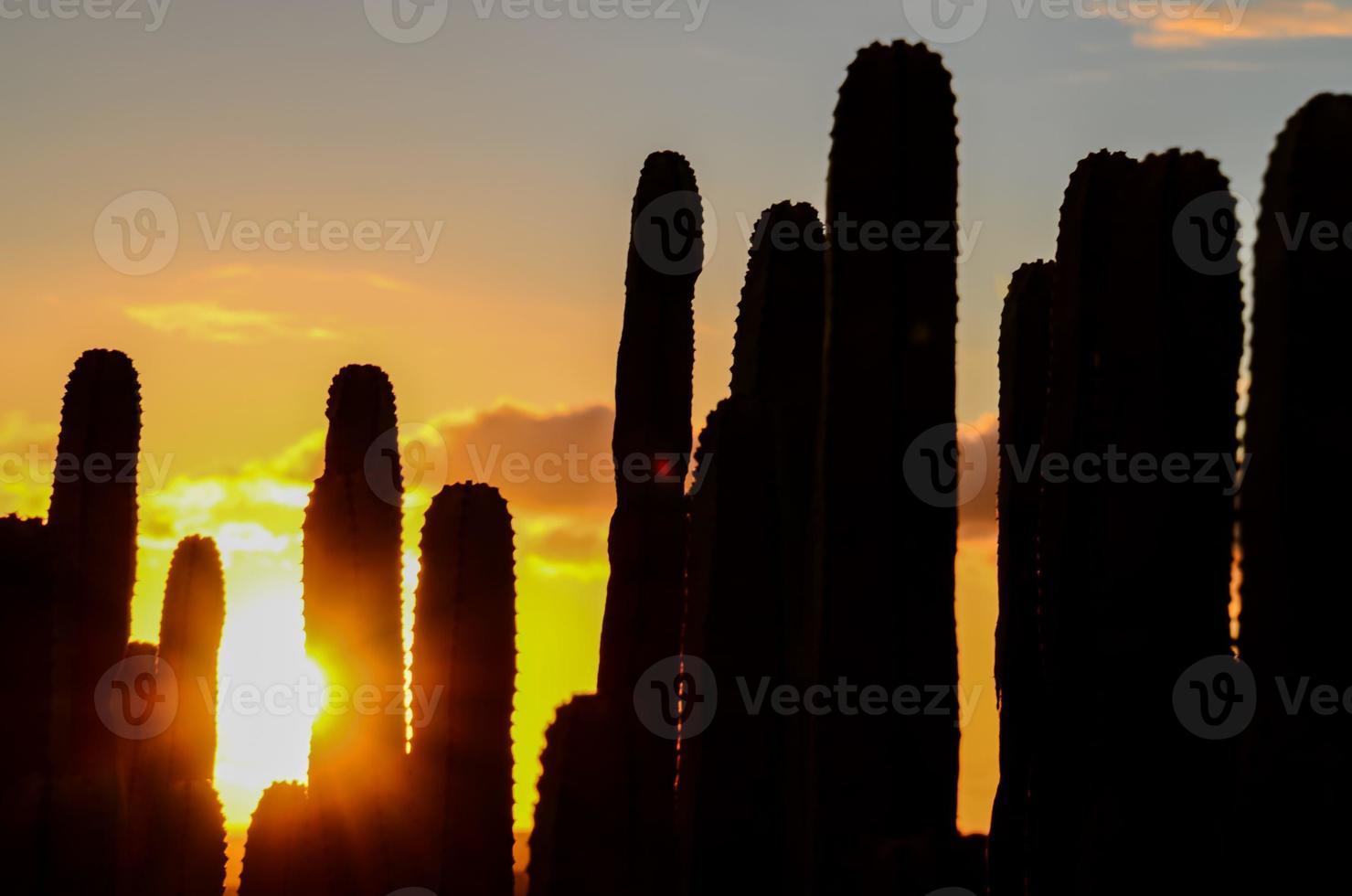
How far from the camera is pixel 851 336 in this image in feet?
23.5

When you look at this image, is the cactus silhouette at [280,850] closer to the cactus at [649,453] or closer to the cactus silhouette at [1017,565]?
the cactus at [649,453]

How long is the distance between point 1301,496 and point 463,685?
5.24 m

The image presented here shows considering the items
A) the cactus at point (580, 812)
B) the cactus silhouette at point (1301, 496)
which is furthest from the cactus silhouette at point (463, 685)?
the cactus silhouette at point (1301, 496)

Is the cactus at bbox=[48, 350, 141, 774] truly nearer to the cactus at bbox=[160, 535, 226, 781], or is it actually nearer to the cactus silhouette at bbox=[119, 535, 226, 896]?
the cactus silhouette at bbox=[119, 535, 226, 896]

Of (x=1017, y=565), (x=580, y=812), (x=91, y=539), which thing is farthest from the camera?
(x=91, y=539)

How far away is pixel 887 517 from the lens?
23.3ft

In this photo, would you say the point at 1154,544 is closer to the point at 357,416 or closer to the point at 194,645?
the point at 357,416

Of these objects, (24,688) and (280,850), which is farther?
(280,850)

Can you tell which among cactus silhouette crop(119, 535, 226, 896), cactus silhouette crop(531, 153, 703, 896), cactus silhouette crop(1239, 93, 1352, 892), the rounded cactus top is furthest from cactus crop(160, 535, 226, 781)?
cactus silhouette crop(1239, 93, 1352, 892)

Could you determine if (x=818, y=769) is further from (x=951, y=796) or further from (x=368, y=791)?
(x=368, y=791)

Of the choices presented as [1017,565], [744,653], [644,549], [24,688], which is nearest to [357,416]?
[644,549]

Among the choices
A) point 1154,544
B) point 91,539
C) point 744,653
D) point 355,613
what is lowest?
point 355,613

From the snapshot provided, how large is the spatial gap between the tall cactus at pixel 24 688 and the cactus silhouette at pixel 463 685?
2.08 m

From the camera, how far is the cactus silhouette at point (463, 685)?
9.62 metres
